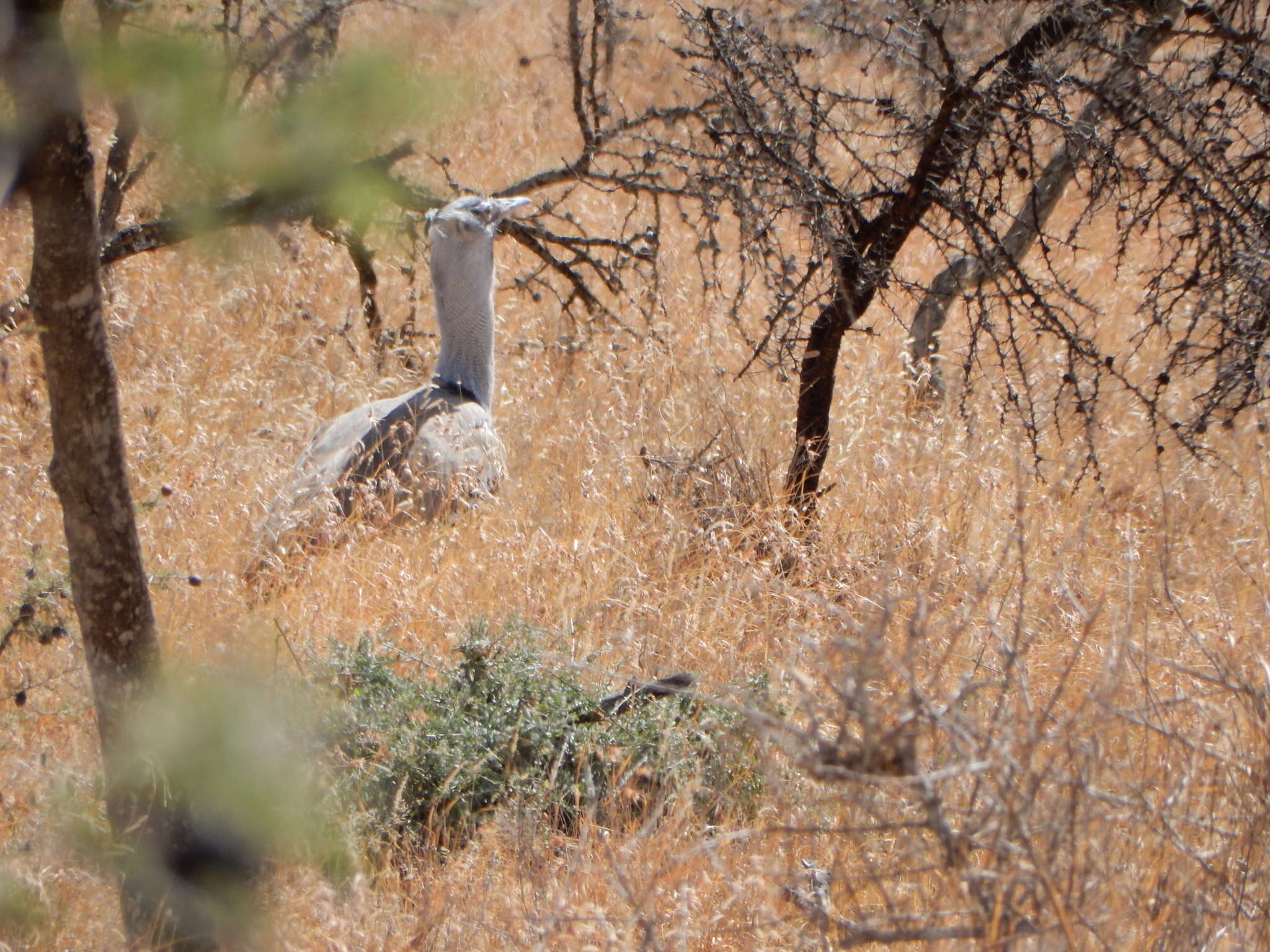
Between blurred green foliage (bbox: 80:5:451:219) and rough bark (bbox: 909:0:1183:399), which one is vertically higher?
rough bark (bbox: 909:0:1183:399)

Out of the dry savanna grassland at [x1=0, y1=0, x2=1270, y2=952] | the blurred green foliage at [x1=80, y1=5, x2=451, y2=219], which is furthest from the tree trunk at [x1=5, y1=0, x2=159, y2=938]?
the blurred green foliage at [x1=80, y1=5, x2=451, y2=219]

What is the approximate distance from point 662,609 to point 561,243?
317cm

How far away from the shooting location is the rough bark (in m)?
4.51

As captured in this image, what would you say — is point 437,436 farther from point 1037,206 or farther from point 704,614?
point 1037,206

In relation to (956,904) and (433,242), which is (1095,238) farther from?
(956,904)

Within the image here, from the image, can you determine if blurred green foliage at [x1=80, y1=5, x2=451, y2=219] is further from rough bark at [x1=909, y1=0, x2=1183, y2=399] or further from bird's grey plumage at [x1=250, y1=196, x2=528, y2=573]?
bird's grey plumage at [x1=250, y1=196, x2=528, y2=573]

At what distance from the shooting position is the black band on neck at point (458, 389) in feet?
22.6

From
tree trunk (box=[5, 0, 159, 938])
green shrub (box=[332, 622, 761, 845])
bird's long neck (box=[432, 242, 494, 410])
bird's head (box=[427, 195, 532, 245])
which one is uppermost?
bird's head (box=[427, 195, 532, 245])

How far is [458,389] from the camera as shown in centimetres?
692

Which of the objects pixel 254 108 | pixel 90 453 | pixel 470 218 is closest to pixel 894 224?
pixel 470 218

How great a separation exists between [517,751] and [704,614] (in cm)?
134

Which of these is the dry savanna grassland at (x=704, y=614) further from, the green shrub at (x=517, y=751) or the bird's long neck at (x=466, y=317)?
the bird's long neck at (x=466, y=317)

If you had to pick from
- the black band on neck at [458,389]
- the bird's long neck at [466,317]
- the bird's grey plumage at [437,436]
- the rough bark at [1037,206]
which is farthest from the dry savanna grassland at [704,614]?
the bird's long neck at [466,317]

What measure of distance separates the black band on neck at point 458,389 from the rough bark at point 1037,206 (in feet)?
7.75
